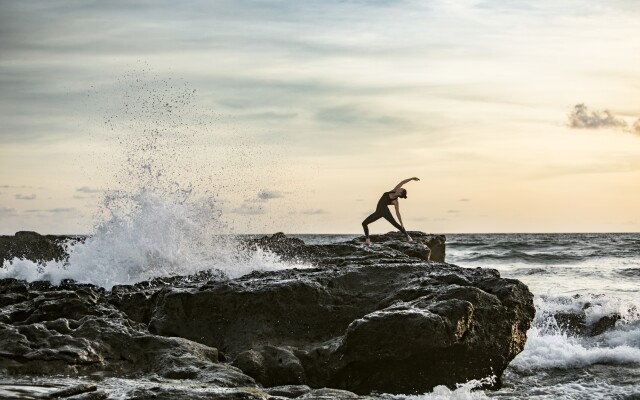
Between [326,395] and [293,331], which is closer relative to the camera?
[326,395]

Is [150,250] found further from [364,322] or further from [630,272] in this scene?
[630,272]

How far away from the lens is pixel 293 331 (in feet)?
27.2

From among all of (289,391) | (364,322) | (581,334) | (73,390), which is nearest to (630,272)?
(581,334)

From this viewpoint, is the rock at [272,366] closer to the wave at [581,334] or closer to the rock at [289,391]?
the rock at [289,391]

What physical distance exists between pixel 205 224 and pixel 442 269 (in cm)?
627

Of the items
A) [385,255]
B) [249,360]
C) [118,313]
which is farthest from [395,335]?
[385,255]

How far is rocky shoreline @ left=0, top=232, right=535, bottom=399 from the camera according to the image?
652cm

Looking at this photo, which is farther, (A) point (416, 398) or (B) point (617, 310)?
(B) point (617, 310)

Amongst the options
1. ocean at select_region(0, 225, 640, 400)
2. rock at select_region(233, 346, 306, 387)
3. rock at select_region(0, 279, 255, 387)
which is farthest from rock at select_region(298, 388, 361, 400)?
ocean at select_region(0, 225, 640, 400)

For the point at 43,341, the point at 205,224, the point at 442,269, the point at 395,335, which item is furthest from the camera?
the point at 205,224

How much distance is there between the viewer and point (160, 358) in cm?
672

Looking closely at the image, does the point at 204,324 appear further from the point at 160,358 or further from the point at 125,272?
the point at 125,272

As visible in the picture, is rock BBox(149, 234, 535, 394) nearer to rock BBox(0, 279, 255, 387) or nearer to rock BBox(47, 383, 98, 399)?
rock BBox(0, 279, 255, 387)

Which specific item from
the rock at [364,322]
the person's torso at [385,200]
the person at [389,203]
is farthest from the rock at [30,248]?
the rock at [364,322]
